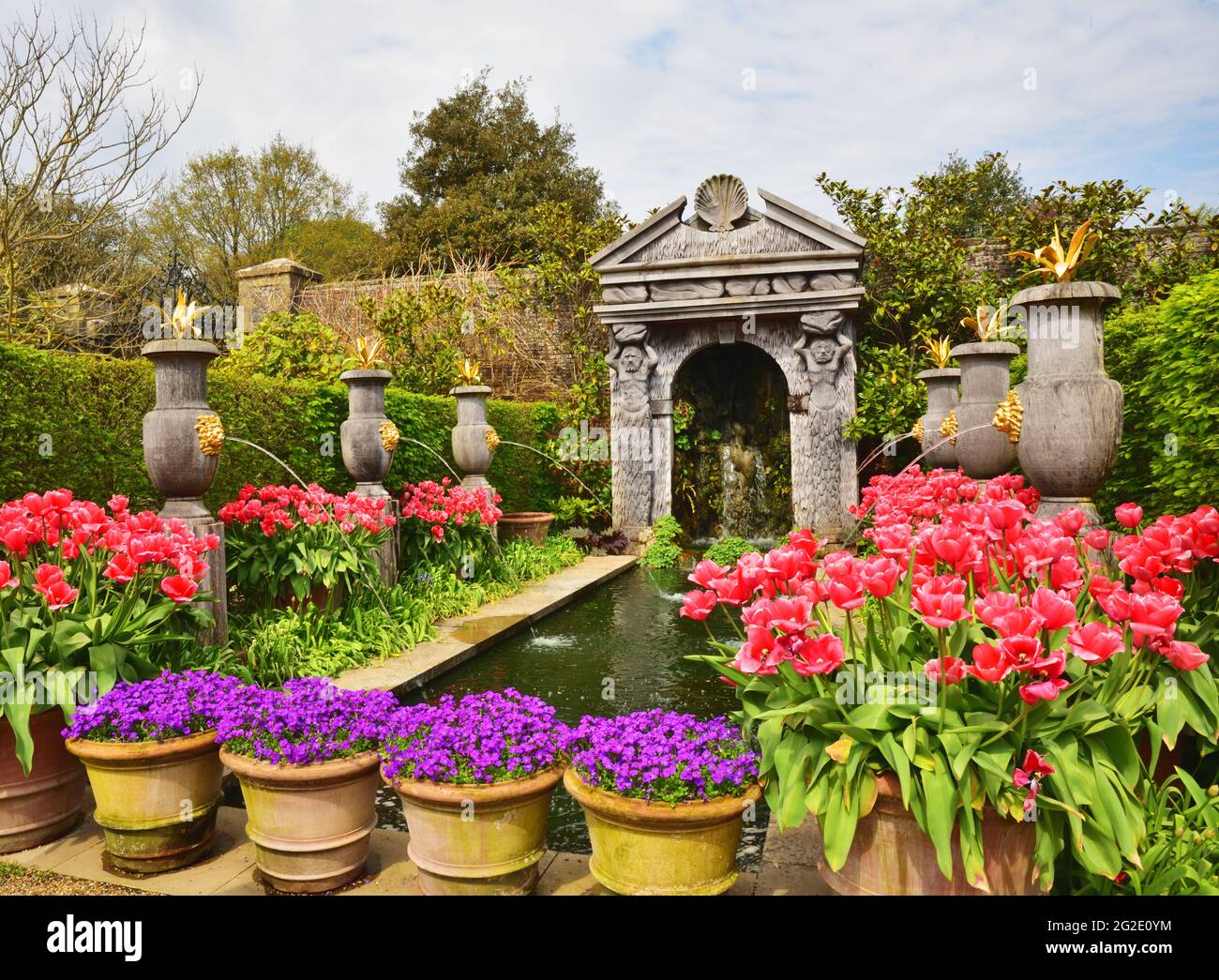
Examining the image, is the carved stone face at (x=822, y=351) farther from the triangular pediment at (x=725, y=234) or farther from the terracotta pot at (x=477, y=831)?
the terracotta pot at (x=477, y=831)

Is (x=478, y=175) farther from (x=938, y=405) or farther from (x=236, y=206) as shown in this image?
(x=938, y=405)

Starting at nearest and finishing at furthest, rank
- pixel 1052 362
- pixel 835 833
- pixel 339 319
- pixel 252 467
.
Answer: pixel 835 833 < pixel 1052 362 < pixel 252 467 < pixel 339 319

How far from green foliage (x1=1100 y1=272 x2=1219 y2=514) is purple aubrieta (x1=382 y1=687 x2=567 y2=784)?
4.52 meters

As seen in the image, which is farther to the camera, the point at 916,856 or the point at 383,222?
the point at 383,222

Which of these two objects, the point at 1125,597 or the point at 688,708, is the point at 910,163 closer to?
the point at 688,708

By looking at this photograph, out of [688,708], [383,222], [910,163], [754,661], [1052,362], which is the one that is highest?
[383,222]

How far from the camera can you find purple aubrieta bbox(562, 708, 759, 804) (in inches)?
84.2

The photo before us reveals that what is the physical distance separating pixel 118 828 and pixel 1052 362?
14.7 ft

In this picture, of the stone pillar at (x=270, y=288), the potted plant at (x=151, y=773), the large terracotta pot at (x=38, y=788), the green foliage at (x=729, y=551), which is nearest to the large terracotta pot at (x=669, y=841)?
the potted plant at (x=151, y=773)

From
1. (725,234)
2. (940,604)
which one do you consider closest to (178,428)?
(940,604)

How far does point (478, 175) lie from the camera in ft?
71.3

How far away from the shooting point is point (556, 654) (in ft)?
19.3

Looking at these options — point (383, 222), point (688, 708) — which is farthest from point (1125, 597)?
point (383, 222)
